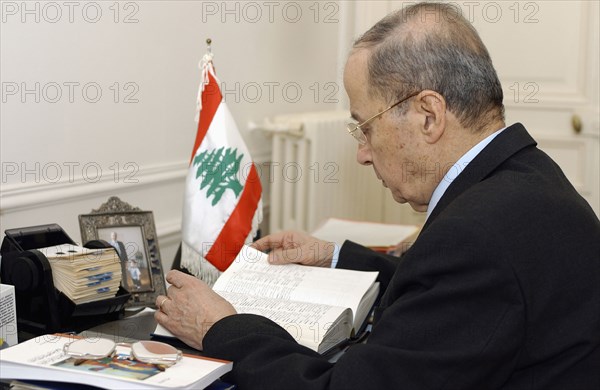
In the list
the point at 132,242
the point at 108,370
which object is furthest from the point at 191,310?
the point at 132,242

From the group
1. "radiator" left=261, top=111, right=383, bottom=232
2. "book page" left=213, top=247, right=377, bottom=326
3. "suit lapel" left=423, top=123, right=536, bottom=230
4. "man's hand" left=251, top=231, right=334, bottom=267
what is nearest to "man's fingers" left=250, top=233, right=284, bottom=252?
"man's hand" left=251, top=231, right=334, bottom=267

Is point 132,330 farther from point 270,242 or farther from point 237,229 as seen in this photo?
point 237,229

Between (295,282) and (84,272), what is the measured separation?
A: 0.44 m

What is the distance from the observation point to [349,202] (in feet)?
11.8

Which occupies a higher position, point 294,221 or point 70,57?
point 70,57

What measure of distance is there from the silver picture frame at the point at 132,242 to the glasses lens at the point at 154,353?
0.52 metres

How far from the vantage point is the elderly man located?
119cm

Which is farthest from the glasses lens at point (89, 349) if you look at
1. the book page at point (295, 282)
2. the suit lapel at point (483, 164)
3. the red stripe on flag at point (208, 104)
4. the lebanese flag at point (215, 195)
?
the red stripe on flag at point (208, 104)

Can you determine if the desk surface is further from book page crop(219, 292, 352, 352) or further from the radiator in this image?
the radiator

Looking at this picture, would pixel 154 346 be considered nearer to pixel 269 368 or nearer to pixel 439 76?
pixel 269 368

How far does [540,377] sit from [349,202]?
236cm

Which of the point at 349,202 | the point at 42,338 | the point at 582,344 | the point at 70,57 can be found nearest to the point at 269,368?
the point at 42,338

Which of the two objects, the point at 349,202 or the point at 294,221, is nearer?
the point at 294,221

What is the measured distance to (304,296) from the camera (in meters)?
1.62
